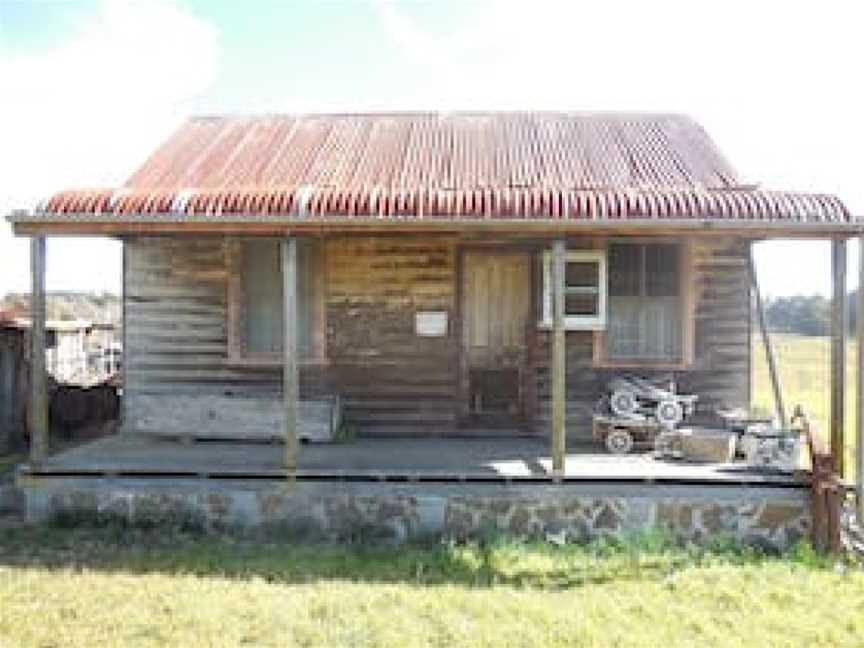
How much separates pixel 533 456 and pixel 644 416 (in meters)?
1.38

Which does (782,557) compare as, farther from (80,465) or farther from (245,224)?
(80,465)

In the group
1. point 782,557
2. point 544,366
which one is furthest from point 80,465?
point 782,557

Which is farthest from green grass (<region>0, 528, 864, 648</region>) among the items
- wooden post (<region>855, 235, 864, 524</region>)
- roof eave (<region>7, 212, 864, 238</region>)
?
roof eave (<region>7, 212, 864, 238</region>)

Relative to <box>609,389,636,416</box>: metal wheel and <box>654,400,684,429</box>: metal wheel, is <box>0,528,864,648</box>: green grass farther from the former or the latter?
<box>609,389,636,416</box>: metal wheel

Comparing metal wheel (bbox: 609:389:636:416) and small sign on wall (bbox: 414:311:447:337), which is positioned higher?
small sign on wall (bbox: 414:311:447:337)

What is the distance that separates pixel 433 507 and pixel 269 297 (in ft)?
12.6

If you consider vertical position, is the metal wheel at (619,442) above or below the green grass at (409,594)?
above

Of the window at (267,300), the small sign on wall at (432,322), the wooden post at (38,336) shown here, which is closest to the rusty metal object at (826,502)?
the small sign on wall at (432,322)

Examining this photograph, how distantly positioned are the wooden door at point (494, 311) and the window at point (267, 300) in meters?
1.78

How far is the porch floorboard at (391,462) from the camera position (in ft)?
29.4

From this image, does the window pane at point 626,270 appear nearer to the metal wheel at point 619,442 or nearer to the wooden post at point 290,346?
the metal wheel at point 619,442

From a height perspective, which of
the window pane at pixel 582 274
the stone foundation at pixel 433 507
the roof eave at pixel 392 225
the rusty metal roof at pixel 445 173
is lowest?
the stone foundation at pixel 433 507

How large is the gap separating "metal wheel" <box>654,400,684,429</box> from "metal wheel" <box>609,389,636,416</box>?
29cm

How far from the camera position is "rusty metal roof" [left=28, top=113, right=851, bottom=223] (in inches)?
343
